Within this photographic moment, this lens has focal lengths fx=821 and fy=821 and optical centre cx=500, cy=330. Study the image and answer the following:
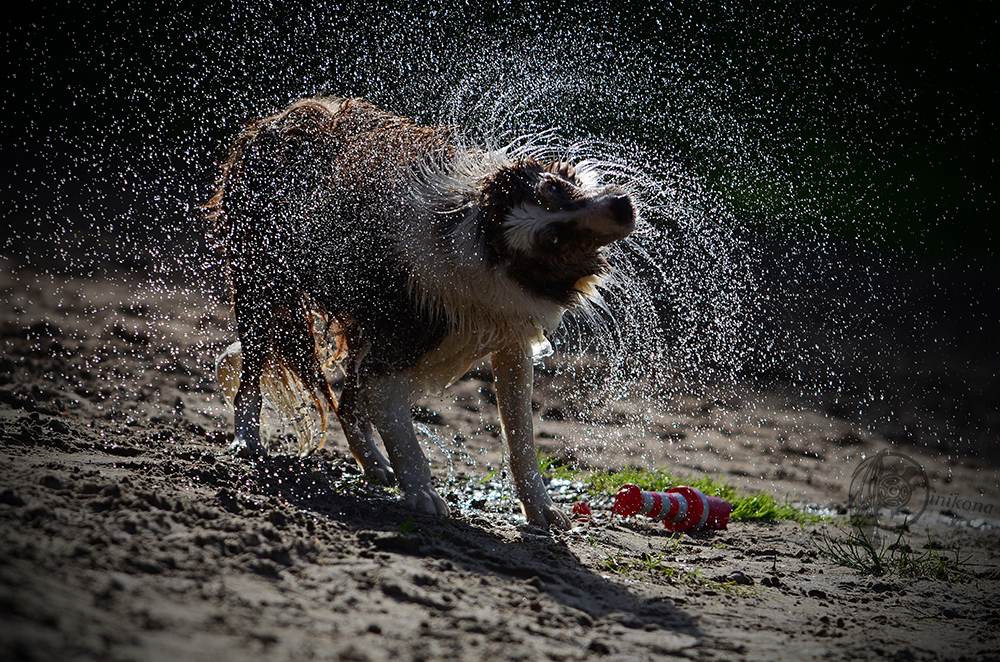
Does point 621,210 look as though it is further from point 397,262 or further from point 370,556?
point 370,556

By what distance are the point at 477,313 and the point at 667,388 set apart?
366cm

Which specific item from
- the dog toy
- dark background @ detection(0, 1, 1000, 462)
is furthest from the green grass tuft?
dark background @ detection(0, 1, 1000, 462)

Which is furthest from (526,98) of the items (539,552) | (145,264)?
(145,264)

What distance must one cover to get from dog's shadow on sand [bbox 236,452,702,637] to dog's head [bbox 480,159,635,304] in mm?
988

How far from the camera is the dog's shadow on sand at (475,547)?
103 inches

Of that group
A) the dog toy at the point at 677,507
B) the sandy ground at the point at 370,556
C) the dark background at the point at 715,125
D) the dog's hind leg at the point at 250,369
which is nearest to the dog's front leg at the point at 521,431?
the sandy ground at the point at 370,556

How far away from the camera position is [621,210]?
2961mm

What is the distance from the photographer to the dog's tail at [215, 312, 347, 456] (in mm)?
3914

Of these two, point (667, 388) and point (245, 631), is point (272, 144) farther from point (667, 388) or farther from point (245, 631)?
point (667, 388)

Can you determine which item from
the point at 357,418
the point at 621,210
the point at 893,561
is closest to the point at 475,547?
the point at 357,418

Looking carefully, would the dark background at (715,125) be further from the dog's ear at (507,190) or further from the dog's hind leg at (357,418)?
the dog's hind leg at (357,418)

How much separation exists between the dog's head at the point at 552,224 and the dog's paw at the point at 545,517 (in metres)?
0.99

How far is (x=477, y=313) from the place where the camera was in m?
3.38

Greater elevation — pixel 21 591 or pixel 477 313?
pixel 477 313
